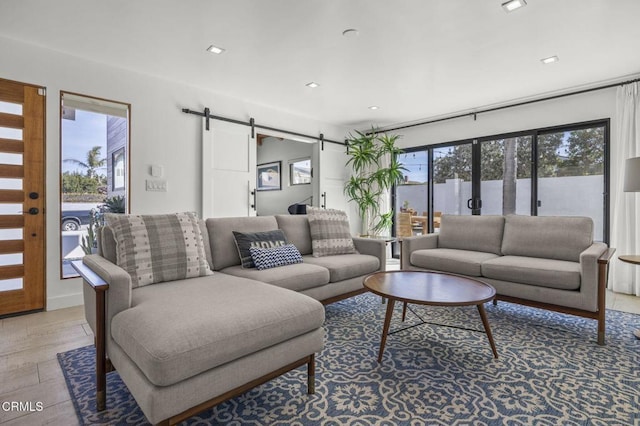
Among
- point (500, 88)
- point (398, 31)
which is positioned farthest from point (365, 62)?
point (500, 88)

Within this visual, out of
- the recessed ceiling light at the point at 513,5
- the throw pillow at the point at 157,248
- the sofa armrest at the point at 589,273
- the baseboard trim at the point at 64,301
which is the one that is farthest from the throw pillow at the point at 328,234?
the baseboard trim at the point at 64,301

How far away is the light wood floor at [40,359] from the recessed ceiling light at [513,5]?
8.83 ft

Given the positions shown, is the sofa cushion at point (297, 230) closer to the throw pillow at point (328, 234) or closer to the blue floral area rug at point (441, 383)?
the throw pillow at point (328, 234)

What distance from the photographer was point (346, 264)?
2.97m

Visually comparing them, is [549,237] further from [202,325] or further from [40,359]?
[40,359]

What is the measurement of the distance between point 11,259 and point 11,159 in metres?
0.88

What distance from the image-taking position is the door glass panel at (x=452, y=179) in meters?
5.18

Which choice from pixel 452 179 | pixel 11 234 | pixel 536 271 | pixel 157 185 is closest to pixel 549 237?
pixel 536 271

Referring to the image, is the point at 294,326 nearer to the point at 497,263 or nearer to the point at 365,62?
the point at 497,263

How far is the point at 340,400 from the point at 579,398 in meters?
1.21

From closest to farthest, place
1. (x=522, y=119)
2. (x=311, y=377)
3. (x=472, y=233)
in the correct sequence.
A: 1. (x=311, y=377)
2. (x=472, y=233)
3. (x=522, y=119)

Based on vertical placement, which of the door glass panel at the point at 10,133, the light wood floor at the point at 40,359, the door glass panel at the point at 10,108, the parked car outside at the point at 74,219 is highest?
the door glass panel at the point at 10,108

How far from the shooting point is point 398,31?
8.91 feet

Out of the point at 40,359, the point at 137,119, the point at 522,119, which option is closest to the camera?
the point at 40,359
